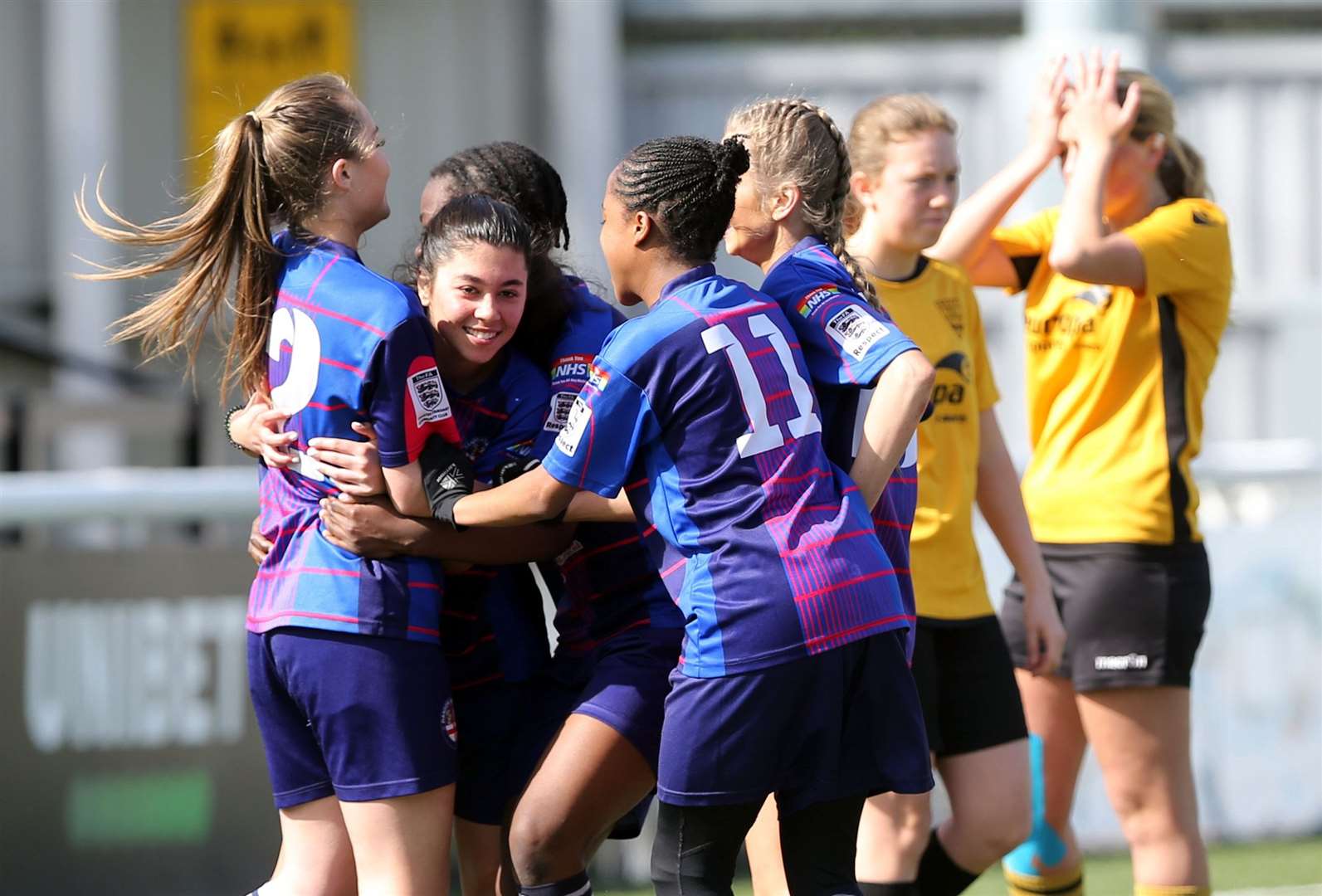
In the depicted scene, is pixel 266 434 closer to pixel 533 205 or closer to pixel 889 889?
pixel 533 205

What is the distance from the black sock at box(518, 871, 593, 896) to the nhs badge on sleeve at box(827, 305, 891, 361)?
3.31 ft

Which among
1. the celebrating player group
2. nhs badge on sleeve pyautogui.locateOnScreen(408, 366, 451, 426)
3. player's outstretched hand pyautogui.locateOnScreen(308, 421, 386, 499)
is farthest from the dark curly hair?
player's outstretched hand pyautogui.locateOnScreen(308, 421, 386, 499)

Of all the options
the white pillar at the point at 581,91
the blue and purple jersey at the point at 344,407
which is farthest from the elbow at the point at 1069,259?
the white pillar at the point at 581,91

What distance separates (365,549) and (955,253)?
168cm

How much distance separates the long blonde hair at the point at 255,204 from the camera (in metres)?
3.07

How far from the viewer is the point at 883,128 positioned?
3.80 metres

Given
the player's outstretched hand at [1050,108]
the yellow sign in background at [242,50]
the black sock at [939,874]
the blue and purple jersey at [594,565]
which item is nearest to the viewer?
the blue and purple jersey at [594,565]

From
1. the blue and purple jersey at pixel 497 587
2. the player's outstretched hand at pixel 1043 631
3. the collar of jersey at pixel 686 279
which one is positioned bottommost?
the player's outstretched hand at pixel 1043 631

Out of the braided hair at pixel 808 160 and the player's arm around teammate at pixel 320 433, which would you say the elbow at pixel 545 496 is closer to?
the player's arm around teammate at pixel 320 433

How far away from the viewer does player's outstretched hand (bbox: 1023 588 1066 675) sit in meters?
3.88

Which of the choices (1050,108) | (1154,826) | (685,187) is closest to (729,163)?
(685,187)

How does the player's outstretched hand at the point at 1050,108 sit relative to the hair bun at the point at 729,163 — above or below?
above

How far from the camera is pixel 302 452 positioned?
3012 millimetres

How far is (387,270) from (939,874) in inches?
286
